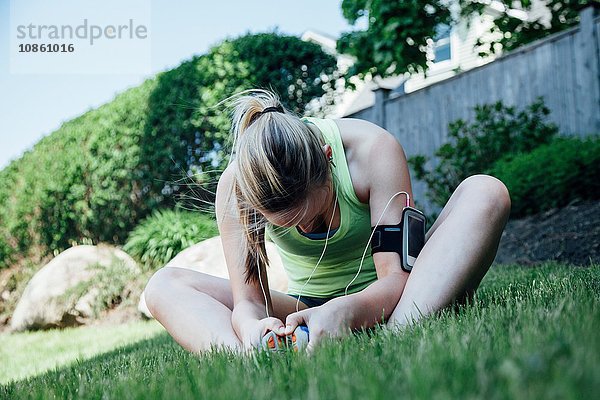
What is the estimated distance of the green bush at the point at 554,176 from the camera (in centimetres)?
593

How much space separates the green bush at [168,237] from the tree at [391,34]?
3.31 m

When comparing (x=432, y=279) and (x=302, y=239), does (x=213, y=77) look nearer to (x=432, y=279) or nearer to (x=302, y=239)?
(x=302, y=239)

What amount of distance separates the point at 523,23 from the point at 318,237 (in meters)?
8.69

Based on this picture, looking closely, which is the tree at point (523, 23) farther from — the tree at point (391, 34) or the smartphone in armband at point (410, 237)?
the smartphone in armband at point (410, 237)

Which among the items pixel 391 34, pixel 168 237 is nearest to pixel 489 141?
pixel 391 34

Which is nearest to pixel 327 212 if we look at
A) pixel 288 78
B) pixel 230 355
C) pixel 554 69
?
pixel 230 355

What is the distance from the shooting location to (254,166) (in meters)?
2.21

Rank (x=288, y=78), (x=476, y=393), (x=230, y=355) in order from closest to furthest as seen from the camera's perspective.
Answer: (x=476, y=393) → (x=230, y=355) → (x=288, y=78)

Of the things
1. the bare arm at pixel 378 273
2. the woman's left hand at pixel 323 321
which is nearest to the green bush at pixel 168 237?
the bare arm at pixel 378 273

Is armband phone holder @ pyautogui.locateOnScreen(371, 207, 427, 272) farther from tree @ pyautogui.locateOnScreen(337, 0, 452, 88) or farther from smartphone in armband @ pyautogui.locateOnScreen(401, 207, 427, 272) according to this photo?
tree @ pyautogui.locateOnScreen(337, 0, 452, 88)

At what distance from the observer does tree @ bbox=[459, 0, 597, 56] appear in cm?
930

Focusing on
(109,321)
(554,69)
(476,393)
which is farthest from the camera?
(554,69)

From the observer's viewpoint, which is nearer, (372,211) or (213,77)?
(372,211)

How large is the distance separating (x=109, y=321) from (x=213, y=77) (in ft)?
13.5
